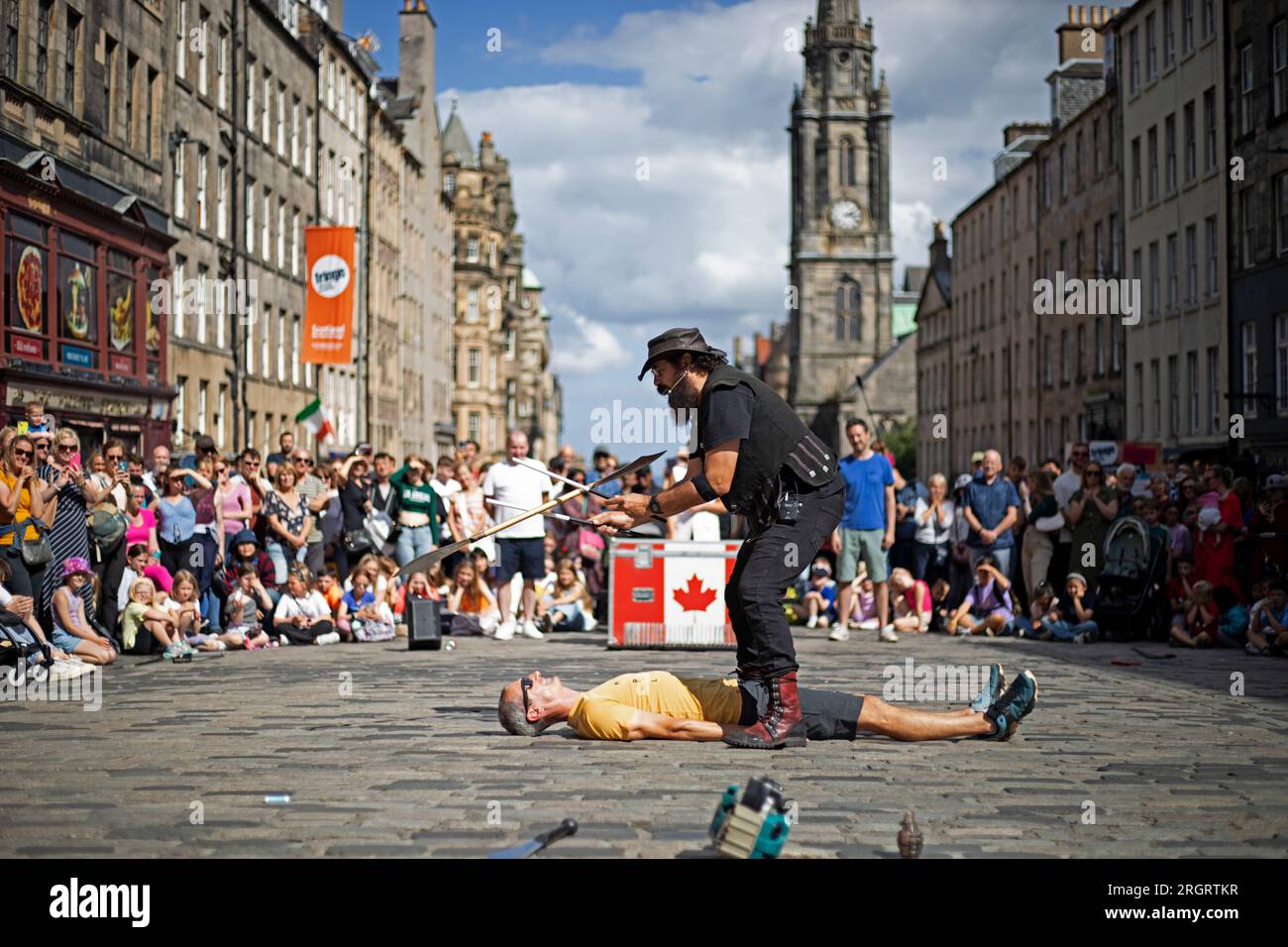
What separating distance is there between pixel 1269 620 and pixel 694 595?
18.3 feet

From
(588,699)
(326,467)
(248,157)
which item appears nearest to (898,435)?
(248,157)

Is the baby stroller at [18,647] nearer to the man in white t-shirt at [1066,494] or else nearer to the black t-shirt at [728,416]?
the black t-shirt at [728,416]

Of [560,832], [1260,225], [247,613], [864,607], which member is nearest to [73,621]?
[247,613]

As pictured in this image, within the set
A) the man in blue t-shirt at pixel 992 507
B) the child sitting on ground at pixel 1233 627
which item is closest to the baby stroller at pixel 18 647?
the man in blue t-shirt at pixel 992 507

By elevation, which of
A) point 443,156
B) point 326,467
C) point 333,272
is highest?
point 443,156

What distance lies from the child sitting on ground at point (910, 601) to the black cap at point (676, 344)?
39.9 feet

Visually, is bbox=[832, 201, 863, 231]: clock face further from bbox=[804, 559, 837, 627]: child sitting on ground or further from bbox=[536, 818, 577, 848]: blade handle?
bbox=[536, 818, 577, 848]: blade handle

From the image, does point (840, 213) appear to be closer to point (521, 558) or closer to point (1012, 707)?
point (521, 558)

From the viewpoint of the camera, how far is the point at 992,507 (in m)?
19.7

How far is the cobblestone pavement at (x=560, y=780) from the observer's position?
6.25 m

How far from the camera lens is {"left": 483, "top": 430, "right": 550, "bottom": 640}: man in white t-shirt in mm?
18188
